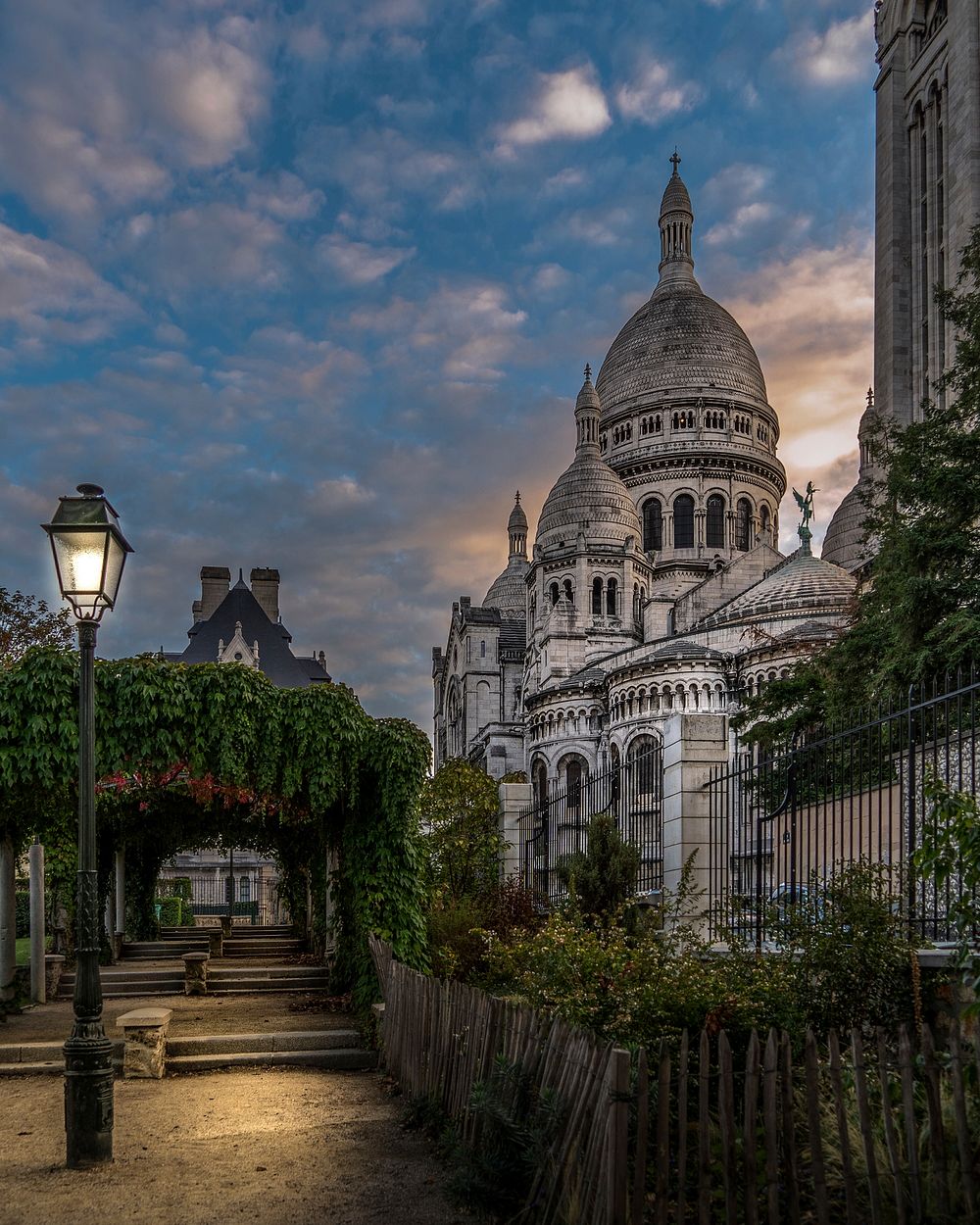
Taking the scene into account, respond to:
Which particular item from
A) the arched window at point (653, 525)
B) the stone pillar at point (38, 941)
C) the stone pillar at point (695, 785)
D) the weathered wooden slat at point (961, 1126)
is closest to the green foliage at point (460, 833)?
the stone pillar at point (695, 785)

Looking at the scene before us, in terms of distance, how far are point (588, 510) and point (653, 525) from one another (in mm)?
10704

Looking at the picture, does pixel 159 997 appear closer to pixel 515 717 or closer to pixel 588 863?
pixel 588 863

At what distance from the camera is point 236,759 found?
40.8 feet

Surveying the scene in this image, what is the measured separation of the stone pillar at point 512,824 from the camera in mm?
18938

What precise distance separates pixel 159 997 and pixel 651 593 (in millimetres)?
48157

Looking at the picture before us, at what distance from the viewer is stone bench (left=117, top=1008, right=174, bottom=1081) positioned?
36.4 feet

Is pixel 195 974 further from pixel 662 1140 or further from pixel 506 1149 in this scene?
pixel 662 1140

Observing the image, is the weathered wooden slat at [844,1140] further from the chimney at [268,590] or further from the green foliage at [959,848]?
the chimney at [268,590]

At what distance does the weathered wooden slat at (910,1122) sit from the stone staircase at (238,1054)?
7568 mm

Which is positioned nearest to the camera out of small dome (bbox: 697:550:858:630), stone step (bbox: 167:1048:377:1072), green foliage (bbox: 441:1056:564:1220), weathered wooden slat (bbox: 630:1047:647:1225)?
weathered wooden slat (bbox: 630:1047:647:1225)

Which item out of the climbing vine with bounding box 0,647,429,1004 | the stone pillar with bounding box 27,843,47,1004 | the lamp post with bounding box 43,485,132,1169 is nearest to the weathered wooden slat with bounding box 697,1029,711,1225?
the lamp post with bounding box 43,485,132,1169

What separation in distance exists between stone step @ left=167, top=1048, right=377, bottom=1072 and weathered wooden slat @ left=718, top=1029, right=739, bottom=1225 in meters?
6.96

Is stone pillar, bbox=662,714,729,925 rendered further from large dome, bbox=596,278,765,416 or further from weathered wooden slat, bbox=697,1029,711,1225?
large dome, bbox=596,278,765,416

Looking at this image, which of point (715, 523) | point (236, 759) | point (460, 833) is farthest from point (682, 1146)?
point (715, 523)
